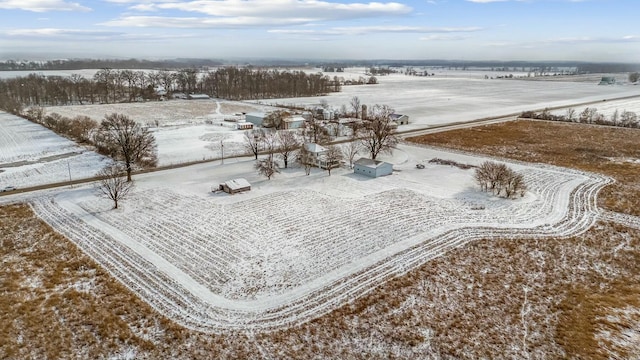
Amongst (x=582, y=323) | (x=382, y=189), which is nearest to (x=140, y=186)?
(x=382, y=189)

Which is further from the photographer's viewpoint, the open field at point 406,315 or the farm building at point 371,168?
the farm building at point 371,168

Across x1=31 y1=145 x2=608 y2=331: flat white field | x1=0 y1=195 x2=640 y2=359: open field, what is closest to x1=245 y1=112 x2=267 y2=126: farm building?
x1=31 y1=145 x2=608 y2=331: flat white field

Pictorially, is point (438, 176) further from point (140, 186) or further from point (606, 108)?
point (606, 108)

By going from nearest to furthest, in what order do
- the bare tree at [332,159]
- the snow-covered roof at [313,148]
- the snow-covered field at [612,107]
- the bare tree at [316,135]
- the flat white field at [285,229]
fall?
the flat white field at [285,229] → the bare tree at [332,159] → the snow-covered roof at [313,148] → the bare tree at [316,135] → the snow-covered field at [612,107]

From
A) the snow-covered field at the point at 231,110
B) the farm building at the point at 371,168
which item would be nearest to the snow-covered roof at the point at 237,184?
the farm building at the point at 371,168

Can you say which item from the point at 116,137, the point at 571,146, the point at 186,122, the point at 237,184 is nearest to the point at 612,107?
the point at 571,146

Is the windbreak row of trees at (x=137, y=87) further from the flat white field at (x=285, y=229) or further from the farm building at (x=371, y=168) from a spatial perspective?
the farm building at (x=371, y=168)

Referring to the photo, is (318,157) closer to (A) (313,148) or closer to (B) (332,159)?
(A) (313,148)
